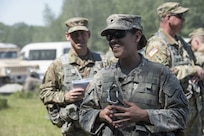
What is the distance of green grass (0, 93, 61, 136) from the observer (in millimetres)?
11312

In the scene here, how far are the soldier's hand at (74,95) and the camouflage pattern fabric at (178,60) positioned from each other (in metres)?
0.82

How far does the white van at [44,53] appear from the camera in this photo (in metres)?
26.6

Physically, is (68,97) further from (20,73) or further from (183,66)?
(20,73)

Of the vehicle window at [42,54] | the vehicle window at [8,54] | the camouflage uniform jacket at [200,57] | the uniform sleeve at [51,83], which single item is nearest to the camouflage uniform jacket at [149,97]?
the uniform sleeve at [51,83]

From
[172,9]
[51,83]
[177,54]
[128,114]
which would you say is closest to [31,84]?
[172,9]

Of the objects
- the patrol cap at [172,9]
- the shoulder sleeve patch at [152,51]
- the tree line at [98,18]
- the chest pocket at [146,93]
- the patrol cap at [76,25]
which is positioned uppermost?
the tree line at [98,18]

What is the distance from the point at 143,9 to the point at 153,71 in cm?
3234

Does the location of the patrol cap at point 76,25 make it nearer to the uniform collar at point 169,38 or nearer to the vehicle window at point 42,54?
the uniform collar at point 169,38

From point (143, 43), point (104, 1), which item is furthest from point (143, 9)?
point (143, 43)

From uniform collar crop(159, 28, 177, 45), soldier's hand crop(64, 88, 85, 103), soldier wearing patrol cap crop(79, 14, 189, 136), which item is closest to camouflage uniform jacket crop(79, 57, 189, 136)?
soldier wearing patrol cap crop(79, 14, 189, 136)

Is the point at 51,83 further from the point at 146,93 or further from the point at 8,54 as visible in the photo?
the point at 8,54

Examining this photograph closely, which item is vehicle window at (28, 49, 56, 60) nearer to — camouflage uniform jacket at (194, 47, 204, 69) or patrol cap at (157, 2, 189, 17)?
camouflage uniform jacket at (194, 47, 204, 69)

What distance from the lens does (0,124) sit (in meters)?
12.7

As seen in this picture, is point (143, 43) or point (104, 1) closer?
point (143, 43)
